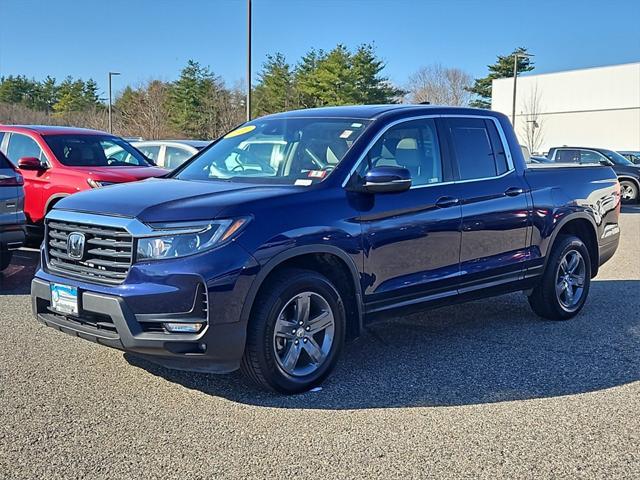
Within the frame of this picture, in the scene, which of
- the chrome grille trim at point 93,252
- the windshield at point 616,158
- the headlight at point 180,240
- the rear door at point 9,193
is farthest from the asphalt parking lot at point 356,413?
the windshield at point 616,158

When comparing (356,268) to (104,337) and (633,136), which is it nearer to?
(104,337)

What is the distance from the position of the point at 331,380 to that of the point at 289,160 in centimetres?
160

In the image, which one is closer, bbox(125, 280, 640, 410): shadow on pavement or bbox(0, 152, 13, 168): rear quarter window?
bbox(125, 280, 640, 410): shadow on pavement

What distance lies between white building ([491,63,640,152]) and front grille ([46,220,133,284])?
151ft

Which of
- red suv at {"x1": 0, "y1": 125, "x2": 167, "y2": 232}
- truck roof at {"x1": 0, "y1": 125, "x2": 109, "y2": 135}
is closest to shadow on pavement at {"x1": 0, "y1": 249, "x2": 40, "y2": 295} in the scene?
red suv at {"x1": 0, "y1": 125, "x2": 167, "y2": 232}

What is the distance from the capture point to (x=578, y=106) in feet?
173

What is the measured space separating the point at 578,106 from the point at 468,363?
52.1 meters

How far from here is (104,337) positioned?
4.16 m

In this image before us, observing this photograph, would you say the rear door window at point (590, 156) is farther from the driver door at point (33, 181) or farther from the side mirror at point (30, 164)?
the side mirror at point (30, 164)

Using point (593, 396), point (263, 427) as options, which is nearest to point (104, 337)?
point (263, 427)

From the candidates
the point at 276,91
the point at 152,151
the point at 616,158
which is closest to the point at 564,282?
the point at 152,151

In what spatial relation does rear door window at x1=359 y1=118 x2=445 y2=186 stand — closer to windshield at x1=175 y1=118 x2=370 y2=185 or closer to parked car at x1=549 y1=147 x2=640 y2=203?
windshield at x1=175 y1=118 x2=370 y2=185

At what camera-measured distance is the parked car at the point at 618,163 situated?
21344mm

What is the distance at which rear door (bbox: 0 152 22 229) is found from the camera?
23.9 ft
